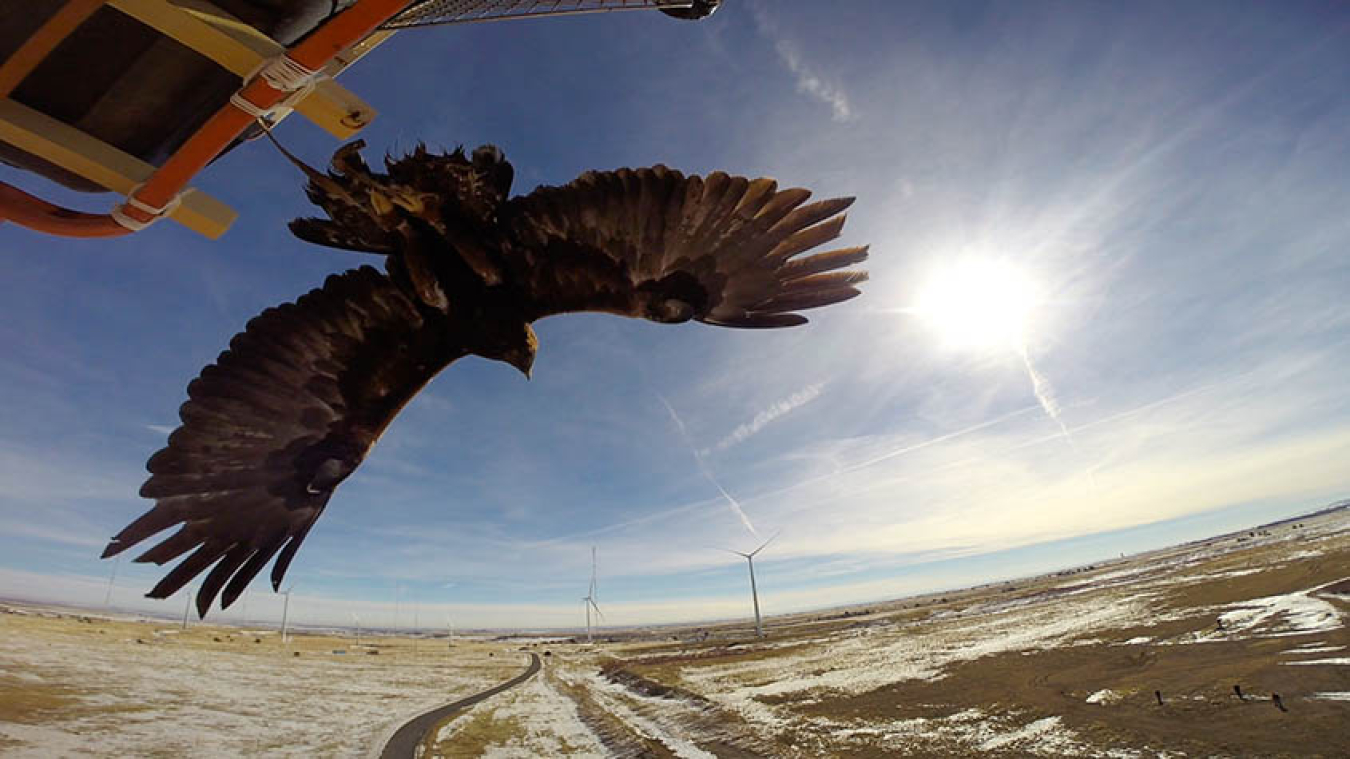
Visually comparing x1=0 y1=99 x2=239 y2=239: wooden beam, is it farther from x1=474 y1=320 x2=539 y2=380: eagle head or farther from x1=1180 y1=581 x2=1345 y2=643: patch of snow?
x1=1180 y1=581 x2=1345 y2=643: patch of snow

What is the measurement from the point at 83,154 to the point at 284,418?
4762mm

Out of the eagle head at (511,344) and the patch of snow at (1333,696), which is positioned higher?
the eagle head at (511,344)

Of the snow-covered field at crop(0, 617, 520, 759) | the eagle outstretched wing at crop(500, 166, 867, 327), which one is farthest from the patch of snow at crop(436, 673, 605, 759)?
the eagle outstretched wing at crop(500, 166, 867, 327)

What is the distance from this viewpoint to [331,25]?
266 cm

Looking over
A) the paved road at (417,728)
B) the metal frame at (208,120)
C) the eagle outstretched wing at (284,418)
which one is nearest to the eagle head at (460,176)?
the metal frame at (208,120)

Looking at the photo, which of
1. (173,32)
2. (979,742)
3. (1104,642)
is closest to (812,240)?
(173,32)

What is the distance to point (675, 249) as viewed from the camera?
6648 millimetres

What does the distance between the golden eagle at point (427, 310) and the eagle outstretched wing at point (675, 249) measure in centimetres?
2

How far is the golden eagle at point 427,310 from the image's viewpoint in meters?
5.95

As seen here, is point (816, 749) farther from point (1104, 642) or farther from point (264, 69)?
point (264, 69)

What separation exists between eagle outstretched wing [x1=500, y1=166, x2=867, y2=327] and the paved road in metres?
19.9

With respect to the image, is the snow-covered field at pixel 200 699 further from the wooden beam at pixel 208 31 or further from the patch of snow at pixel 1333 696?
the patch of snow at pixel 1333 696

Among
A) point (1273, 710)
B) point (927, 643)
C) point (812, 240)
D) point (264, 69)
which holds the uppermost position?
point (812, 240)

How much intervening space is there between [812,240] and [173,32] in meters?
5.19
